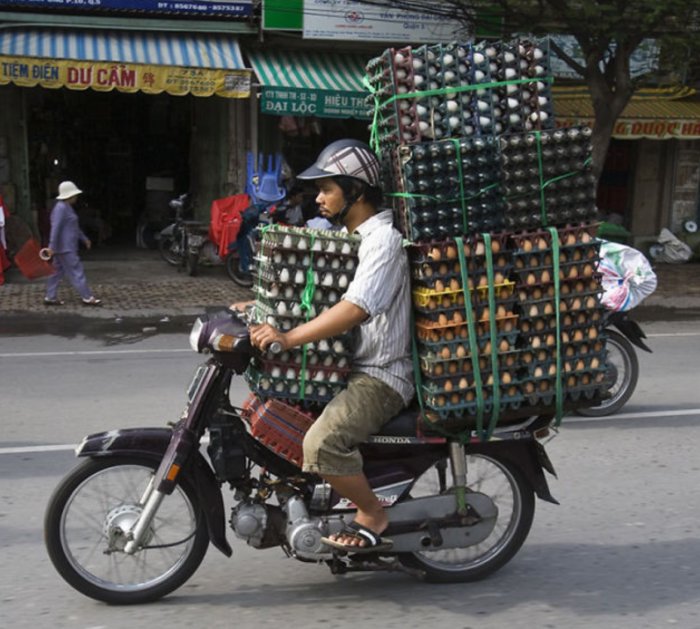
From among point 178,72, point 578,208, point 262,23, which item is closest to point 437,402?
point 578,208

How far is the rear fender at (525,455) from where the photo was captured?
4109mm

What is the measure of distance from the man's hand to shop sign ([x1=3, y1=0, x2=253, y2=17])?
12.2 m

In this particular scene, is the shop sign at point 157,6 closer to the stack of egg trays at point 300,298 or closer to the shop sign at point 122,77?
the shop sign at point 122,77

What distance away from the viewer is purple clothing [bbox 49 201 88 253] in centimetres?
1190

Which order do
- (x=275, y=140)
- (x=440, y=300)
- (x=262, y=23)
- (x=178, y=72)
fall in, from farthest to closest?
(x=275, y=140)
(x=262, y=23)
(x=178, y=72)
(x=440, y=300)

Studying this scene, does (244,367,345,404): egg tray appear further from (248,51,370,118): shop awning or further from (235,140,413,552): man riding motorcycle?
(248,51,370,118): shop awning

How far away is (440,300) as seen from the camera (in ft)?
12.3

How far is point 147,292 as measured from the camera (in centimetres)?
1344

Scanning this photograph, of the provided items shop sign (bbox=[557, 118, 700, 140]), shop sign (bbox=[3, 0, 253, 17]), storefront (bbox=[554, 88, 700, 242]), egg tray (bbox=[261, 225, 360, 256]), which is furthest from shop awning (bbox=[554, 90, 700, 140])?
egg tray (bbox=[261, 225, 360, 256])

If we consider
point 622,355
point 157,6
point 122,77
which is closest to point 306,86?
point 157,6

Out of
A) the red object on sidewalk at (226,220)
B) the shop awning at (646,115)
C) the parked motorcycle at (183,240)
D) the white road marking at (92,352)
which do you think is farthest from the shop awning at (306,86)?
the white road marking at (92,352)

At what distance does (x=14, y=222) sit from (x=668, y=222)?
1127cm

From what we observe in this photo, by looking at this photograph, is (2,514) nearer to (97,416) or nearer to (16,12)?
(97,416)

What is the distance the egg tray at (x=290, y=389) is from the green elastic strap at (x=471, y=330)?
51cm
